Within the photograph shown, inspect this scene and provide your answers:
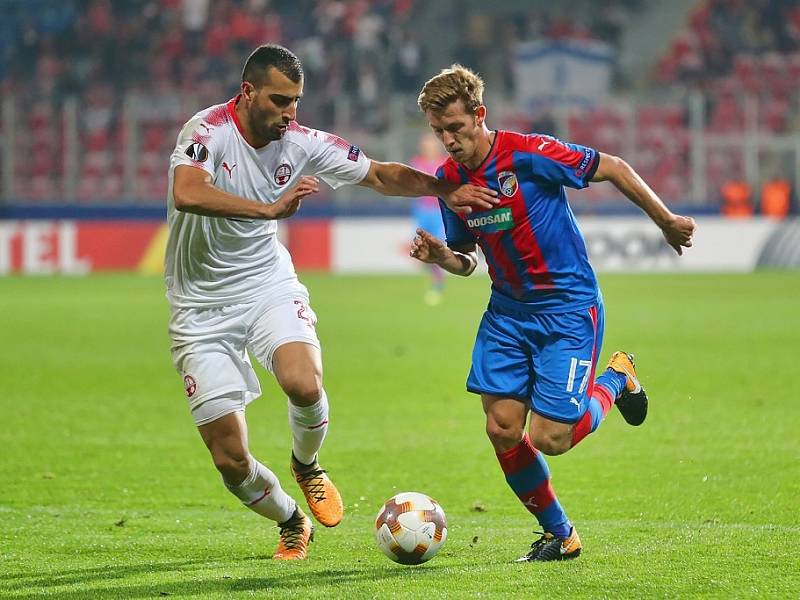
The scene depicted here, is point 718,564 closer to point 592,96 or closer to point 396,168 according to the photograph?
point 396,168

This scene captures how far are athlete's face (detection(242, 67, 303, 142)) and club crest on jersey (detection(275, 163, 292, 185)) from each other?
18 cm

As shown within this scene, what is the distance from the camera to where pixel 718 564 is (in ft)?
16.6

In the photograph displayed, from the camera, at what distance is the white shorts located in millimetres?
5484

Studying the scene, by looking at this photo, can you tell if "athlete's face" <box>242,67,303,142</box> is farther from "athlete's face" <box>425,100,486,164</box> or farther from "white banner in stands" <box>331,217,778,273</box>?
"white banner in stands" <box>331,217,778,273</box>

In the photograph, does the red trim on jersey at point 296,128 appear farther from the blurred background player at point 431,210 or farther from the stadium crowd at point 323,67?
the stadium crowd at point 323,67

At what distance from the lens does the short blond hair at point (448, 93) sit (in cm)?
525

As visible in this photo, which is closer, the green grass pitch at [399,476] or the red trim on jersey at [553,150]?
the green grass pitch at [399,476]

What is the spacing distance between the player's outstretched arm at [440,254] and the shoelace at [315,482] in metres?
1.02

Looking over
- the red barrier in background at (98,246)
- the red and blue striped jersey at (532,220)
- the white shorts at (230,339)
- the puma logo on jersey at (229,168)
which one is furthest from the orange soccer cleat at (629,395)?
the red barrier in background at (98,246)

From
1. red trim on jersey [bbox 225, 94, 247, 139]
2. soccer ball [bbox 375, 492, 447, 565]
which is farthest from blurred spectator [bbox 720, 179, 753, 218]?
soccer ball [bbox 375, 492, 447, 565]

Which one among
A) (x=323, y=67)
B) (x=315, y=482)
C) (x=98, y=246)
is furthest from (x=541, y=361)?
(x=323, y=67)

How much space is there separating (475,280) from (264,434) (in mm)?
16377

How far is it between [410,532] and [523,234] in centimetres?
128

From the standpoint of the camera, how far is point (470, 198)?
5.42 meters
